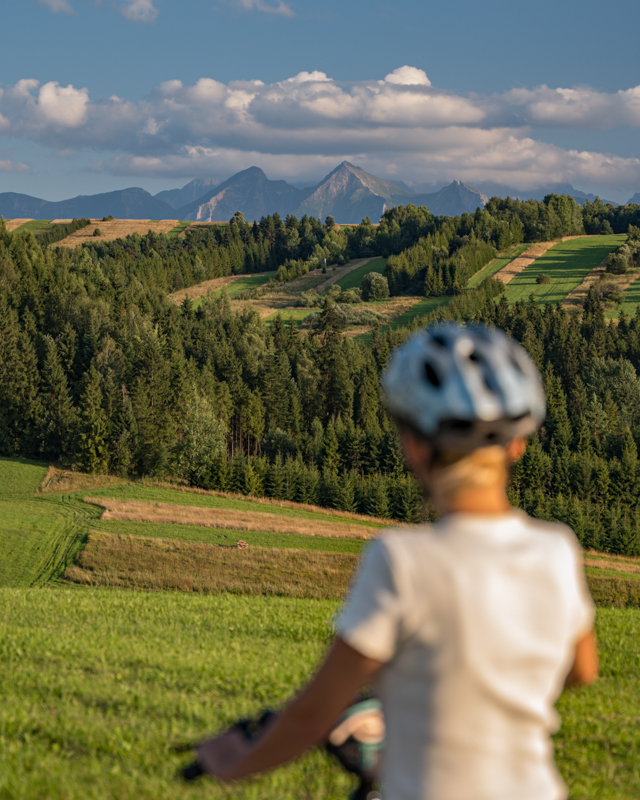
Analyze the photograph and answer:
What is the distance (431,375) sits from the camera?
239 cm

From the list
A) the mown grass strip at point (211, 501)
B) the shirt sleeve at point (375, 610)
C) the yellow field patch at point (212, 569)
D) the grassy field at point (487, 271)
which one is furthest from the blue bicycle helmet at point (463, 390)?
the grassy field at point (487, 271)

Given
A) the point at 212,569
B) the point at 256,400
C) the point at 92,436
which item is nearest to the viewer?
the point at 212,569

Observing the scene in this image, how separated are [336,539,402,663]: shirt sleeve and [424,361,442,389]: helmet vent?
23.4 inches

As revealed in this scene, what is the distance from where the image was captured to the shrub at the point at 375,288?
182 m

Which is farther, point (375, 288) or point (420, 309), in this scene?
point (375, 288)

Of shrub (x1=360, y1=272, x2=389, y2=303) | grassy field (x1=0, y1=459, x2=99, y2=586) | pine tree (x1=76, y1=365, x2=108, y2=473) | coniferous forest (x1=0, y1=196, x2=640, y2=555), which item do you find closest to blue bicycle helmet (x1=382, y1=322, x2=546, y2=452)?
grassy field (x1=0, y1=459, x2=99, y2=586)

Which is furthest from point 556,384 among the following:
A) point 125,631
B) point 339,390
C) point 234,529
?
point 125,631

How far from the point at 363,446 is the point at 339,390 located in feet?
49.1

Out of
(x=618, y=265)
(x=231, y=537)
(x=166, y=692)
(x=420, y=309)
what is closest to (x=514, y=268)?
(x=618, y=265)

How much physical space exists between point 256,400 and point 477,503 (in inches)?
4341

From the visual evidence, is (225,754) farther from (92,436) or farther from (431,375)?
(92,436)

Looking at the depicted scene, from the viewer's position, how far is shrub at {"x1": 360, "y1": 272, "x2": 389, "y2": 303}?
597 ft

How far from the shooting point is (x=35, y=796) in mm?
5645

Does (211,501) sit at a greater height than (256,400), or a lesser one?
lesser
